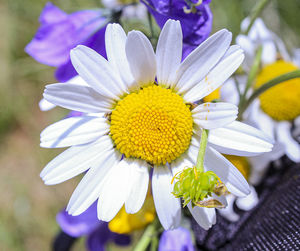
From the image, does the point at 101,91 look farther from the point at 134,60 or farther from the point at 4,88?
the point at 4,88

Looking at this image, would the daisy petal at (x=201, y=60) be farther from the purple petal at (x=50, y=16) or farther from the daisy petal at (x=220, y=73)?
the purple petal at (x=50, y=16)

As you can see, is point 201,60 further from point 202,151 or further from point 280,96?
point 280,96

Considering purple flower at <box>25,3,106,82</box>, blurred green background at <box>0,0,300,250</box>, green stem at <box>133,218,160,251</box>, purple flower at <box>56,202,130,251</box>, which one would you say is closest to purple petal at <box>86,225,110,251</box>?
purple flower at <box>56,202,130,251</box>

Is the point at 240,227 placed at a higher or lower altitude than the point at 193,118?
lower

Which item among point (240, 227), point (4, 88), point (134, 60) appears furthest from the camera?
point (4, 88)

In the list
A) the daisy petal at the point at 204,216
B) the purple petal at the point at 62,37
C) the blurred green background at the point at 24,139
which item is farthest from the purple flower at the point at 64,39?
the blurred green background at the point at 24,139

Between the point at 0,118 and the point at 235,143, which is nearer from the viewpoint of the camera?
the point at 235,143

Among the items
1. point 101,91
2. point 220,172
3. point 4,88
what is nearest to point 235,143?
point 220,172
